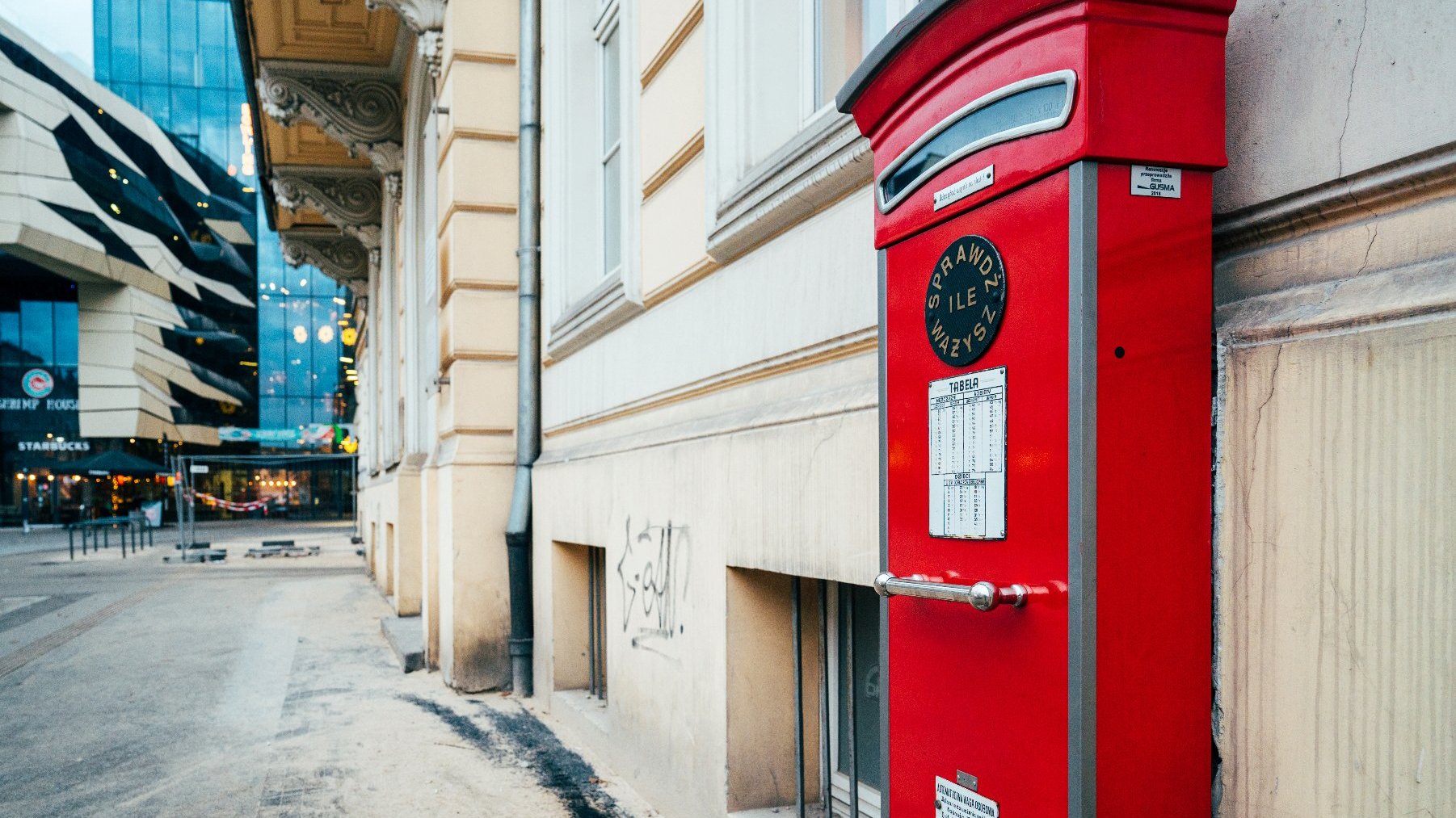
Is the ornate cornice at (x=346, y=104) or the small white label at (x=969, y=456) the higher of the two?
the ornate cornice at (x=346, y=104)

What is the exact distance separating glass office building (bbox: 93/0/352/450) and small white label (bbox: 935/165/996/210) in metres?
47.2

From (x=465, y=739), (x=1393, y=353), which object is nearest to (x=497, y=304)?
(x=465, y=739)

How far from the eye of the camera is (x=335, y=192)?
1802cm

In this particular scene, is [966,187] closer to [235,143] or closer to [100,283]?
[100,283]

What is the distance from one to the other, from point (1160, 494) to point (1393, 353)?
39 centimetres

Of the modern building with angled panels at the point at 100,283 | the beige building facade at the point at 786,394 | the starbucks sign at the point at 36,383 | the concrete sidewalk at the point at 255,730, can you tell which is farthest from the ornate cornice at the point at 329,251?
the starbucks sign at the point at 36,383

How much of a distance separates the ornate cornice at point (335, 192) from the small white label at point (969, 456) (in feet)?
56.9

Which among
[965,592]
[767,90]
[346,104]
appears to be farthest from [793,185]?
[346,104]

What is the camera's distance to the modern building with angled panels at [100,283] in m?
35.8

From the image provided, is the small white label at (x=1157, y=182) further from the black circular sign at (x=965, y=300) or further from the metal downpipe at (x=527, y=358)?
the metal downpipe at (x=527, y=358)

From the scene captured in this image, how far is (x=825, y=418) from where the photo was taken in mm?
3275

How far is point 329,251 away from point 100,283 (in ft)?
78.8

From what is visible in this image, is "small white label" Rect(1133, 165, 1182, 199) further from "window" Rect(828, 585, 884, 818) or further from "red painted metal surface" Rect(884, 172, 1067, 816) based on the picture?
"window" Rect(828, 585, 884, 818)

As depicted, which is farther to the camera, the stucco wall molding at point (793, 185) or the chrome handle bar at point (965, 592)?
the stucco wall molding at point (793, 185)
